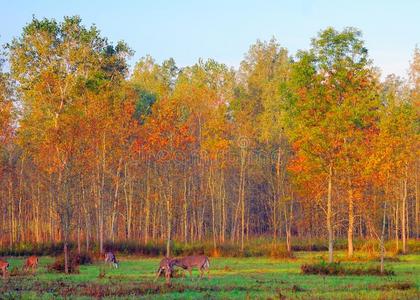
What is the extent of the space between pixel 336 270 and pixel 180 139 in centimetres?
2312

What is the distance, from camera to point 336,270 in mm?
30938

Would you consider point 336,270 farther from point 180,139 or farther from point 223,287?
point 180,139

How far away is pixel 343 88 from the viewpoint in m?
47.5

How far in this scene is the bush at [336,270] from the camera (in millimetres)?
30750

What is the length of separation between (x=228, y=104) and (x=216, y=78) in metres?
4.44

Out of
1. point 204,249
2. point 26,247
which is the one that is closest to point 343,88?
point 204,249

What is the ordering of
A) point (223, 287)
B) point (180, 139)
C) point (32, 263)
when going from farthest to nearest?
point (180, 139) < point (32, 263) < point (223, 287)

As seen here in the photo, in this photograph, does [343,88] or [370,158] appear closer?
[370,158]

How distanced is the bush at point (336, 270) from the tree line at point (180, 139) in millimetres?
2962

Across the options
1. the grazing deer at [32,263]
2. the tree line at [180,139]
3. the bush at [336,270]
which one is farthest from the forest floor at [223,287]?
the tree line at [180,139]

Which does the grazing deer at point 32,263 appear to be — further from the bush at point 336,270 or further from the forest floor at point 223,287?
the bush at point 336,270

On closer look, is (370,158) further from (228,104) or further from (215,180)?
(228,104)

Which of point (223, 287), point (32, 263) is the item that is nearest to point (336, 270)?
point (223, 287)

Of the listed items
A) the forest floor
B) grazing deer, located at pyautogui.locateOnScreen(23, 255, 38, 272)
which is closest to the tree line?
grazing deer, located at pyautogui.locateOnScreen(23, 255, 38, 272)
